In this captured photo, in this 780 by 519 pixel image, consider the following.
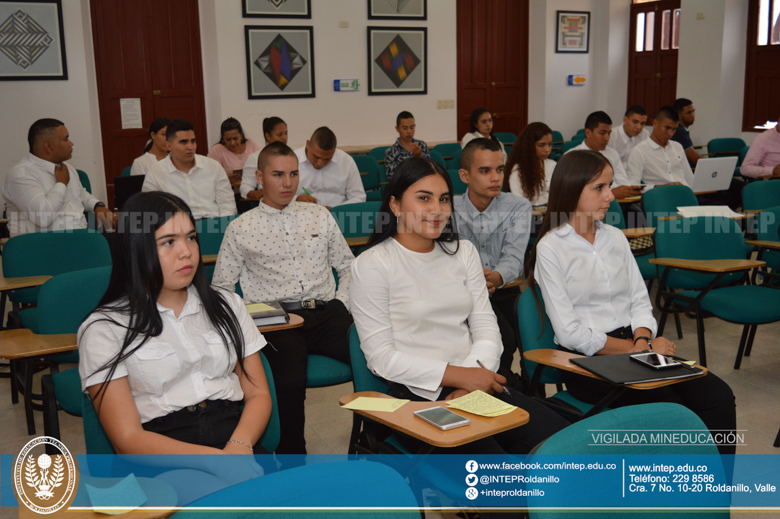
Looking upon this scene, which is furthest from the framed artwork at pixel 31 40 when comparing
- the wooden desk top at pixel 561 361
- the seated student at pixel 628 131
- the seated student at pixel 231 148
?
the wooden desk top at pixel 561 361

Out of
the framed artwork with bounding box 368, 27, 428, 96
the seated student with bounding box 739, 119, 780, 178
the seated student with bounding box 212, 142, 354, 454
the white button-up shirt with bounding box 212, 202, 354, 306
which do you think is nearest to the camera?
the seated student with bounding box 212, 142, 354, 454

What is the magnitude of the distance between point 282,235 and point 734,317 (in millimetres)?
2394

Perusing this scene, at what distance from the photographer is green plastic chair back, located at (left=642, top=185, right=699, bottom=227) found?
457cm

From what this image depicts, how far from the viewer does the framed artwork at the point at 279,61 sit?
27.4 feet

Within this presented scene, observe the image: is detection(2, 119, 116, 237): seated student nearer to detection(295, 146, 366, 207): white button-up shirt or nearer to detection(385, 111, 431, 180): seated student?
detection(295, 146, 366, 207): white button-up shirt

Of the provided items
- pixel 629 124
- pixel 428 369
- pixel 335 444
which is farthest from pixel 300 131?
pixel 428 369

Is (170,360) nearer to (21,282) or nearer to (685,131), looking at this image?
(21,282)

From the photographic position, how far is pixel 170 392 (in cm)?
184

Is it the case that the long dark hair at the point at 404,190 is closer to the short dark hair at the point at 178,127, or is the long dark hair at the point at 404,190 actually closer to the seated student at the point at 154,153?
the short dark hair at the point at 178,127

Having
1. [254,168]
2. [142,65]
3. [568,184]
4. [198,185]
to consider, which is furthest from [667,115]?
[142,65]

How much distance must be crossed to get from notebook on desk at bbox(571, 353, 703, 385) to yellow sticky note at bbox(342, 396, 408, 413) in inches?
26.3

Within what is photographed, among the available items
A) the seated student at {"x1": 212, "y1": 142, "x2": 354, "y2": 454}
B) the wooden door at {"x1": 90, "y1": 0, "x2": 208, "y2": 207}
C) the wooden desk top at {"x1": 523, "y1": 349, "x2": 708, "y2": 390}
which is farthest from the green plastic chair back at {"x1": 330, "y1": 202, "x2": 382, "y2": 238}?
the wooden door at {"x1": 90, "y1": 0, "x2": 208, "y2": 207}

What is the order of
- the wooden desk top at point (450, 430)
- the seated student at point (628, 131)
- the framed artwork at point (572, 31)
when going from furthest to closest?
the framed artwork at point (572, 31), the seated student at point (628, 131), the wooden desk top at point (450, 430)

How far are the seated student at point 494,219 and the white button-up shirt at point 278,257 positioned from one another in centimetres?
75
